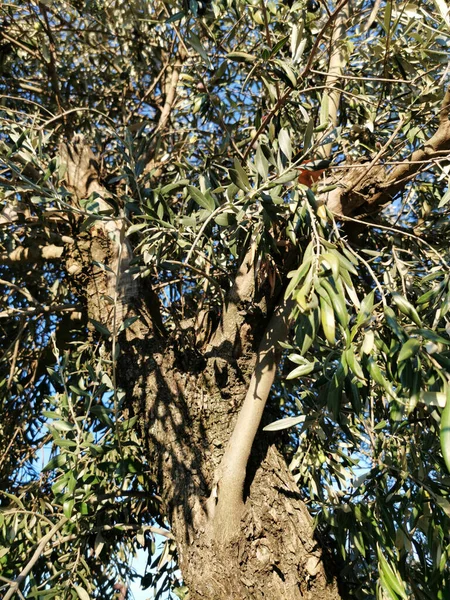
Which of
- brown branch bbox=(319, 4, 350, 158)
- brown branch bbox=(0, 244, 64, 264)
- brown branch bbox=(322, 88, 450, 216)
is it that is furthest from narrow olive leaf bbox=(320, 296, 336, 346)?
brown branch bbox=(0, 244, 64, 264)

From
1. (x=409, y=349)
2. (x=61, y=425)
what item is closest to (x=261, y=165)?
(x=409, y=349)

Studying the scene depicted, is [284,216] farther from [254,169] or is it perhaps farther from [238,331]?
[238,331]

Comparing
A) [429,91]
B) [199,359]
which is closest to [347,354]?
[199,359]

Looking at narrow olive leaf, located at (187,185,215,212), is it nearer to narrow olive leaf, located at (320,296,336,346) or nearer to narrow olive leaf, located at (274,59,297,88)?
narrow olive leaf, located at (274,59,297,88)

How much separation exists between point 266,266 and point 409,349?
1005mm

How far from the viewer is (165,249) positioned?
2744 millimetres

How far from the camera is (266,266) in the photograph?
2.33 metres

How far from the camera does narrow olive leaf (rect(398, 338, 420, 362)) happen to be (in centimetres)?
138

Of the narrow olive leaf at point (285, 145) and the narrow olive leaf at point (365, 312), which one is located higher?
the narrow olive leaf at point (285, 145)

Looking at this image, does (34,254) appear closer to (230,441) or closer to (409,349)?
(230,441)

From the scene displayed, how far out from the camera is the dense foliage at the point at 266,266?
73.0 inches

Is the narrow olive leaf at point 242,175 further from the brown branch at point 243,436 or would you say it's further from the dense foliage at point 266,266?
the brown branch at point 243,436

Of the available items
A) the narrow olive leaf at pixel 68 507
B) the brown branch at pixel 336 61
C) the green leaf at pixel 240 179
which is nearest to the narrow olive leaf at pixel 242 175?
the green leaf at pixel 240 179

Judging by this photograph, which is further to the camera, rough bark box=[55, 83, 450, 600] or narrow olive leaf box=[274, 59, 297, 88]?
narrow olive leaf box=[274, 59, 297, 88]
